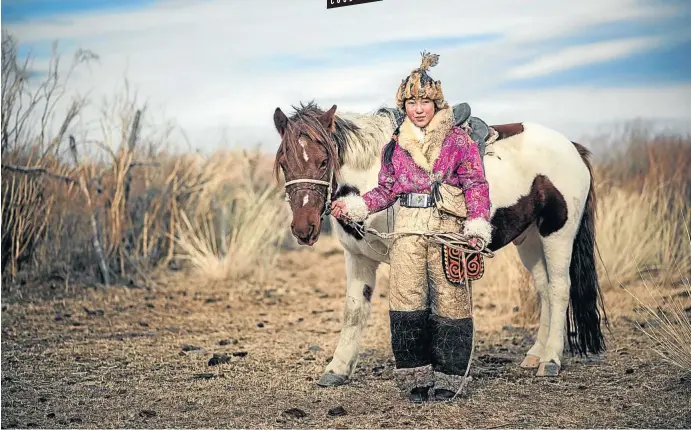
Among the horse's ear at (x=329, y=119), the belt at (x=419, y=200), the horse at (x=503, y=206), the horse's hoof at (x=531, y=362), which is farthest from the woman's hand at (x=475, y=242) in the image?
the horse's hoof at (x=531, y=362)

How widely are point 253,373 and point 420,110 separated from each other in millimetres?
2087

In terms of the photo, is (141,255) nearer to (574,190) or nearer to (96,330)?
(96,330)

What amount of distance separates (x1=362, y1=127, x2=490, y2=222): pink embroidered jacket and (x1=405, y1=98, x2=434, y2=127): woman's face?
0.16 meters

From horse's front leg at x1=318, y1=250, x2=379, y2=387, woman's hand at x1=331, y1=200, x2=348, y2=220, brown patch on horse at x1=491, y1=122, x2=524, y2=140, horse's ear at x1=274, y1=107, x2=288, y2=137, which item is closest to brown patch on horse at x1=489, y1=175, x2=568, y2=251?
brown patch on horse at x1=491, y1=122, x2=524, y2=140

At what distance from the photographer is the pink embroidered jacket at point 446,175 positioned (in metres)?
4.39

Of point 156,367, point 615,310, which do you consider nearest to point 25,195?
point 156,367

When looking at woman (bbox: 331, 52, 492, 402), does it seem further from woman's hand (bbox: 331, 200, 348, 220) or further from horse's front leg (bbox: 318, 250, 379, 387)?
horse's front leg (bbox: 318, 250, 379, 387)

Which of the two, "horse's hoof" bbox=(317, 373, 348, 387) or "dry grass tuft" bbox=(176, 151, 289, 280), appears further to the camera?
"dry grass tuft" bbox=(176, 151, 289, 280)

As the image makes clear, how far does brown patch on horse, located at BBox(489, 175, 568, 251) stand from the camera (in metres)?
5.07

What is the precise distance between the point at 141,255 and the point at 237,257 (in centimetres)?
113

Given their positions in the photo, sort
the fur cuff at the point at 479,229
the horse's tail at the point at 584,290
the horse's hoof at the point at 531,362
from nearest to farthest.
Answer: the fur cuff at the point at 479,229
the horse's hoof at the point at 531,362
the horse's tail at the point at 584,290

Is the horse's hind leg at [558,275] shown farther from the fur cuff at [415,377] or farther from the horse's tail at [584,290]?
the fur cuff at [415,377]

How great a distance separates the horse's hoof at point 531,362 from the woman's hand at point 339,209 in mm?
1809

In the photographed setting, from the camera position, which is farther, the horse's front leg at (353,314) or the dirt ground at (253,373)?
the horse's front leg at (353,314)
